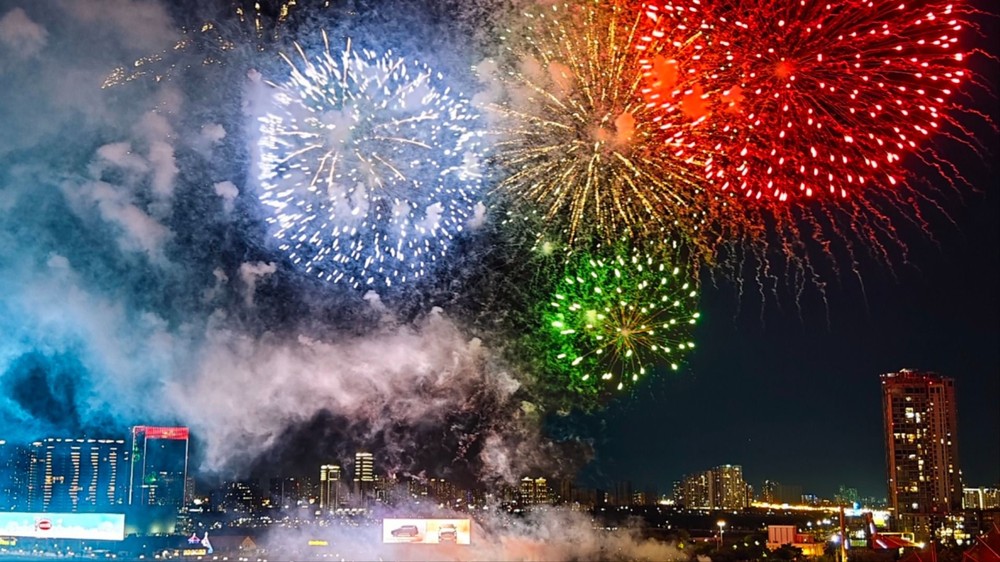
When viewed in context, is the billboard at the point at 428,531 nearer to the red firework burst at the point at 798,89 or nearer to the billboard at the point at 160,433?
the billboard at the point at 160,433

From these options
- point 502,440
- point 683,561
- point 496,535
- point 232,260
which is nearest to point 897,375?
point 683,561

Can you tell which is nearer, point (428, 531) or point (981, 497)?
point (428, 531)

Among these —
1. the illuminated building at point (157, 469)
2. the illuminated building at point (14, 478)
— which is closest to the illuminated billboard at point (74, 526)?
the illuminated building at point (157, 469)

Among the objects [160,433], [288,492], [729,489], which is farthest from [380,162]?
[729,489]

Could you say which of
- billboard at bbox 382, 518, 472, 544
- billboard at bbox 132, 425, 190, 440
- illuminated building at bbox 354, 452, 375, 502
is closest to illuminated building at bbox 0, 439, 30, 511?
billboard at bbox 132, 425, 190, 440

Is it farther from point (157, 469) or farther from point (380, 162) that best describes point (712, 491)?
point (380, 162)

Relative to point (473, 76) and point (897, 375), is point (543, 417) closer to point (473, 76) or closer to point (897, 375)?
point (473, 76)
